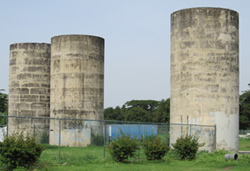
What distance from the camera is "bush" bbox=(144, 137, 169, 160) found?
862 inches

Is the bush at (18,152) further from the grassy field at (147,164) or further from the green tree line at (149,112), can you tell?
the green tree line at (149,112)

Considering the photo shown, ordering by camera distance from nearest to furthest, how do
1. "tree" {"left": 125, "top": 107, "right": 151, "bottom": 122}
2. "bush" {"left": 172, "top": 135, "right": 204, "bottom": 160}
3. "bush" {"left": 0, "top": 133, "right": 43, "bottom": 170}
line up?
1. "bush" {"left": 0, "top": 133, "right": 43, "bottom": 170}
2. "bush" {"left": 172, "top": 135, "right": 204, "bottom": 160}
3. "tree" {"left": 125, "top": 107, "right": 151, "bottom": 122}

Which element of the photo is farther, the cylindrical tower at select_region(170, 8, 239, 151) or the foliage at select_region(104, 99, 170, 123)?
the foliage at select_region(104, 99, 170, 123)

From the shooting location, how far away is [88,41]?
110 feet

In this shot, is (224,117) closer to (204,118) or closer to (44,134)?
(204,118)

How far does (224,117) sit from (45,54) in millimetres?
17373

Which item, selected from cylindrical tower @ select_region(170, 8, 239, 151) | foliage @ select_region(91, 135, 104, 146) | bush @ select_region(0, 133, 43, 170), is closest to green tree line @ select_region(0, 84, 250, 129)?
foliage @ select_region(91, 135, 104, 146)

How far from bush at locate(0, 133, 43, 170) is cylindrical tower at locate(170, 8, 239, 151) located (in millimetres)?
13481

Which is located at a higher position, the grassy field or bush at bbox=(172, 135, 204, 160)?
bush at bbox=(172, 135, 204, 160)

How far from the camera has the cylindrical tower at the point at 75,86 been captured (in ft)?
108

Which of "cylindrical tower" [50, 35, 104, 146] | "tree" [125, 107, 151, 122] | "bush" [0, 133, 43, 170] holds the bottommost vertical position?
"tree" [125, 107, 151, 122]

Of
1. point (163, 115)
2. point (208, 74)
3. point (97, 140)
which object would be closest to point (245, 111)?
point (163, 115)

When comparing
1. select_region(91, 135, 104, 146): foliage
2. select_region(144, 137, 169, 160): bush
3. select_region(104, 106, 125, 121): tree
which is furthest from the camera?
select_region(104, 106, 125, 121): tree

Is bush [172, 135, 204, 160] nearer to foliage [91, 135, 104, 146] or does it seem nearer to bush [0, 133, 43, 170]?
bush [0, 133, 43, 170]
